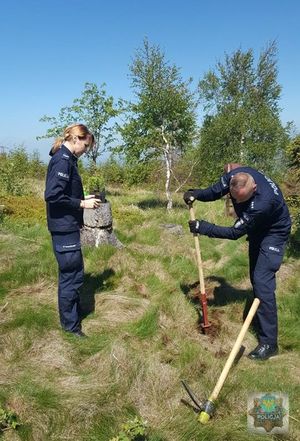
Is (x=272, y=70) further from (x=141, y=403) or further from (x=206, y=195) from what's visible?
(x=141, y=403)

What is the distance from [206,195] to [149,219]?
635cm

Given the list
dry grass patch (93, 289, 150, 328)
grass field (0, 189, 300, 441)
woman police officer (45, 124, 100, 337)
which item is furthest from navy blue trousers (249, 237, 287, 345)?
woman police officer (45, 124, 100, 337)

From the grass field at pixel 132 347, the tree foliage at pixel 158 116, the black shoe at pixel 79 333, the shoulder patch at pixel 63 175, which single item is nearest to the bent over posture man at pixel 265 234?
the grass field at pixel 132 347

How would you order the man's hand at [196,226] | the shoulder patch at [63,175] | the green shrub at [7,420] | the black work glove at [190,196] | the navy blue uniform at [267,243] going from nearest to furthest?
the green shrub at [7,420] < the shoulder patch at [63,175] < the navy blue uniform at [267,243] < the man's hand at [196,226] < the black work glove at [190,196]

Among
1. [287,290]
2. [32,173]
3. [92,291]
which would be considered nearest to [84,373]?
[92,291]

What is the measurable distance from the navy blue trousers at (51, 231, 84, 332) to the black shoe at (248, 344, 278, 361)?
2268 millimetres

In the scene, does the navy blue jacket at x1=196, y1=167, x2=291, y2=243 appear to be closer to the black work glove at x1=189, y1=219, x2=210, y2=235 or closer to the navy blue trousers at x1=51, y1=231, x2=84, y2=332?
the black work glove at x1=189, y1=219, x2=210, y2=235

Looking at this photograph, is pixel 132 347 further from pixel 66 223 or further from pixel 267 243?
pixel 267 243

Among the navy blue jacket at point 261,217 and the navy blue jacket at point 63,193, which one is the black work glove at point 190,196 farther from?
the navy blue jacket at point 63,193

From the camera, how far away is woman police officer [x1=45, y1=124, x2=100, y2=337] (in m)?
4.47

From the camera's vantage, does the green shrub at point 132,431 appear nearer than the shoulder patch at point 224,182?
A: Yes

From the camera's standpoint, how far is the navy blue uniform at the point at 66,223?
4.46m

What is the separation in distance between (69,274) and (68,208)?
0.86m

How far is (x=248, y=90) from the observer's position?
19828 millimetres
